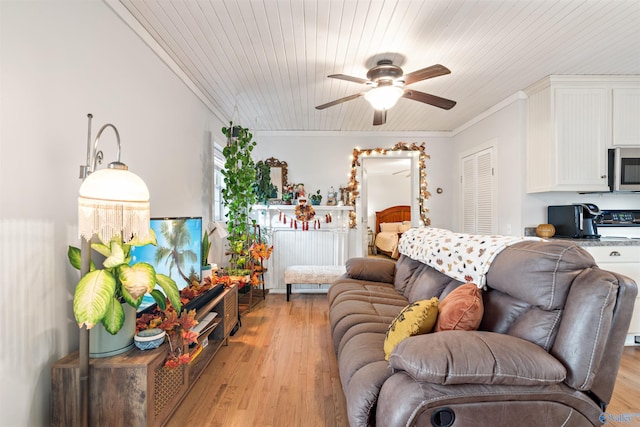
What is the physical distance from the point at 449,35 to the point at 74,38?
7.78 feet

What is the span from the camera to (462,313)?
1.40 m

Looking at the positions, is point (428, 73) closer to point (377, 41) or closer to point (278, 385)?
point (377, 41)

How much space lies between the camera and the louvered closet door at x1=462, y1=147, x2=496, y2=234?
154 inches

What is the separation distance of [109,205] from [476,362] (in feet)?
5.04

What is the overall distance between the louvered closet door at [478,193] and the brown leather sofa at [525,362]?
2.75 m

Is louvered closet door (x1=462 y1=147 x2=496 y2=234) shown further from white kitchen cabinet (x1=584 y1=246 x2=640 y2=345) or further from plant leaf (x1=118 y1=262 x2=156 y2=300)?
plant leaf (x1=118 y1=262 x2=156 y2=300)

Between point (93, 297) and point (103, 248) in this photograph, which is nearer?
point (93, 297)

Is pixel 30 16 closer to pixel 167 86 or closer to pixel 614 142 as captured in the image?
pixel 167 86

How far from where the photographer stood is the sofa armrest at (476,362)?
Answer: 3.55ft

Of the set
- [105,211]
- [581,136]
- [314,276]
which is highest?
[581,136]

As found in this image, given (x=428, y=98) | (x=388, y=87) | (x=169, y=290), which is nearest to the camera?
(x=169, y=290)

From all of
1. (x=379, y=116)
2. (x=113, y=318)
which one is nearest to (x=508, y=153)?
(x=379, y=116)

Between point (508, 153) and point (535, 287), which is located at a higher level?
point (508, 153)

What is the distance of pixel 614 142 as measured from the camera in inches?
119
